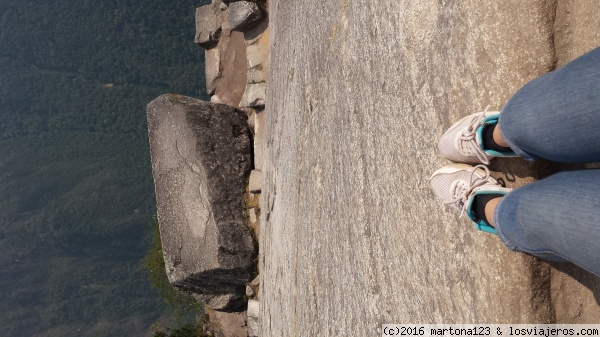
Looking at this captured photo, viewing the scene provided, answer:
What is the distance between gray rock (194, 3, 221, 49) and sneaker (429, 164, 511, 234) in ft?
12.2

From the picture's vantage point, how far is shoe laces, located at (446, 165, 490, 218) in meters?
1.54

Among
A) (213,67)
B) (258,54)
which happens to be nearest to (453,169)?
(258,54)

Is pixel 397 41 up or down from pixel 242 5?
down

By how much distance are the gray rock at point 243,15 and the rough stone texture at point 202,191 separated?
2.45 feet

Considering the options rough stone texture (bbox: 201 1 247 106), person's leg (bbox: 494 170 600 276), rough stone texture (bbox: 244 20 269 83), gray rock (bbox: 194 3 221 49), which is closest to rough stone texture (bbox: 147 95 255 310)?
rough stone texture (bbox: 244 20 269 83)

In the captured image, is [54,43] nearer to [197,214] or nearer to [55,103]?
[55,103]

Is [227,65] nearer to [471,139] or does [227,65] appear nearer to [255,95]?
[255,95]

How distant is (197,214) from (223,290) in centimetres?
78

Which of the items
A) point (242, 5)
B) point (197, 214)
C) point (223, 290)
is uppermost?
point (242, 5)

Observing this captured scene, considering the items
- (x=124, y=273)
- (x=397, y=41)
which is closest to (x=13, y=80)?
(x=124, y=273)

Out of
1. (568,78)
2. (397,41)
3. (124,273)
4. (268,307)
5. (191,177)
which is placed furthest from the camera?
(124,273)

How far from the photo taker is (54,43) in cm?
3162

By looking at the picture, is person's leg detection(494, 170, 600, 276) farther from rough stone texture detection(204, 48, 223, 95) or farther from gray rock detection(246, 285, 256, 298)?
rough stone texture detection(204, 48, 223, 95)

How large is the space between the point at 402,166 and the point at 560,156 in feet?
2.23
